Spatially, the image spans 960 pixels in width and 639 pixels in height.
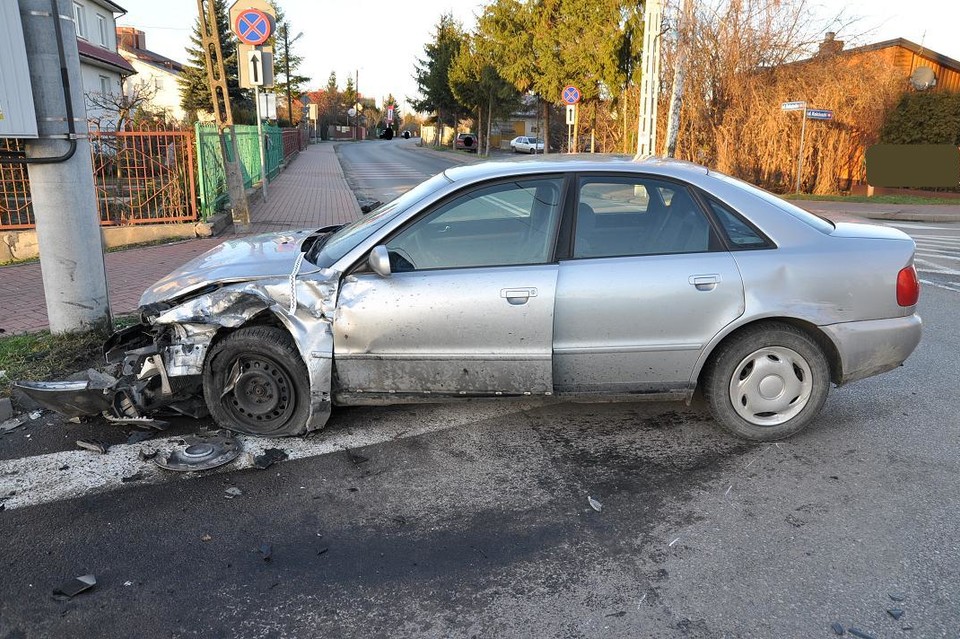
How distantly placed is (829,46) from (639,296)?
988 inches

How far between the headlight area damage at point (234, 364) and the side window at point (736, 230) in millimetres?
2297

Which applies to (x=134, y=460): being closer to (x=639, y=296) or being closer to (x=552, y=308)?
(x=552, y=308)

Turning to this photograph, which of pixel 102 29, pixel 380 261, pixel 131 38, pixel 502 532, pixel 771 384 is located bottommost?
pixel 502 532

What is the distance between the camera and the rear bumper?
423cm

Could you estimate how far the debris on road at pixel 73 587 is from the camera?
2.91 metres

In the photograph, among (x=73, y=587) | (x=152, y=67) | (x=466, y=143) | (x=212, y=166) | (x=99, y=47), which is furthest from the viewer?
(x=466, y=143)

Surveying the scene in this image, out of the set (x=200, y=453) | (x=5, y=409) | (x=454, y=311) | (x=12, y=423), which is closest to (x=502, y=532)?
(x=454, y=311)

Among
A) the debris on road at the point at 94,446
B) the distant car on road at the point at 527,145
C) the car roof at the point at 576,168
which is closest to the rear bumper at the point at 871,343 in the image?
the car roof at the point at 576,168

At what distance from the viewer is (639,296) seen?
160 inches

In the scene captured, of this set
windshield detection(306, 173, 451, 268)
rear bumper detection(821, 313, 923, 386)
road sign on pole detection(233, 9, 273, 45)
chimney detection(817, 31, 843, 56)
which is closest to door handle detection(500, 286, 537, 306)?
windshield detection(306, 173, 451, 268)

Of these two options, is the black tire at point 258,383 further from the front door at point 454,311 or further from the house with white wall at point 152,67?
the house with white wall at point 152,67

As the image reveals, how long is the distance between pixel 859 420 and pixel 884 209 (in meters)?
17.9

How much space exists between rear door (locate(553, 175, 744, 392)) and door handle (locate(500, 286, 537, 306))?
160mm

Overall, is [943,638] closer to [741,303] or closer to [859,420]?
[741,303]
